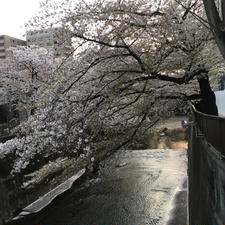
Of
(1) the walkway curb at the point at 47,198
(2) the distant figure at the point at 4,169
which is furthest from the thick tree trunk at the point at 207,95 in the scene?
(2) the distant figure at the point at 4,169

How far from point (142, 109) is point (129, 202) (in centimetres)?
506

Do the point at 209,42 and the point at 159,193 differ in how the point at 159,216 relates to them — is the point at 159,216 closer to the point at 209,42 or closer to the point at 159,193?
the point at 159,193

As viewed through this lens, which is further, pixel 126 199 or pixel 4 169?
pixel 4 169

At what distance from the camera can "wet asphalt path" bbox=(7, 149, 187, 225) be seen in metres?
8.40

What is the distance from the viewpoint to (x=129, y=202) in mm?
9758

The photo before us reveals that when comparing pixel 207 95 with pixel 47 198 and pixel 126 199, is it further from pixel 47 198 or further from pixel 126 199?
pixel 47 198

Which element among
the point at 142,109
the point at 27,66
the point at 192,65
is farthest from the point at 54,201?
the point at 27,66

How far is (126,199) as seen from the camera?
32.9ft

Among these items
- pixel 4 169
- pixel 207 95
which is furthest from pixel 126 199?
pixel 4 169

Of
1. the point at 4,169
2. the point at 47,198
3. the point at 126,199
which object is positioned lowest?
the point at 126,199

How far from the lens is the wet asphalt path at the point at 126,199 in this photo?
840 centimetres

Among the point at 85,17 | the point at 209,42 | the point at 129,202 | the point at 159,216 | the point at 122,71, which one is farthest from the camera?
the point at 129,202

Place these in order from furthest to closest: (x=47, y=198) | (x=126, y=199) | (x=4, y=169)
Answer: (x=4, y=169), (x=47, y=198), (x=126, y=199)

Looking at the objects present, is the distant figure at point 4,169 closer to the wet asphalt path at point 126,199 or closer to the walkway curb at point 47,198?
the walkway curb at point 47,198
